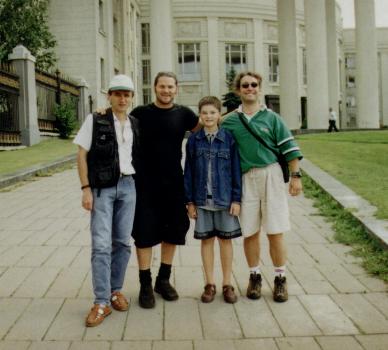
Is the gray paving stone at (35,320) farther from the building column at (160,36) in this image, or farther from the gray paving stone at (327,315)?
the building column at (160,36)

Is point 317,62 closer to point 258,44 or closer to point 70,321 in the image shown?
point 258,44

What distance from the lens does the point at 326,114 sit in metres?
33.1

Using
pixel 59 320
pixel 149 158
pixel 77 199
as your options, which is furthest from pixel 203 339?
pixel 77 199

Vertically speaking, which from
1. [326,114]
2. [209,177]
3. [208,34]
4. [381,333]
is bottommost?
[381,333]

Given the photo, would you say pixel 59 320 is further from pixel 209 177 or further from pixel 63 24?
pixel 63 24

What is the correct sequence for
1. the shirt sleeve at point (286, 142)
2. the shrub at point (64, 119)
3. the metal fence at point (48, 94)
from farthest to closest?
1. the shrub at point (64, 119)
2. the metal fence at point (48, 94)
3. the shirt sleeve at point (286, 142)

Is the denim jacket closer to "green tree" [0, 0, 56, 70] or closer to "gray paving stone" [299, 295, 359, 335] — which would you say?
"gray paving stone" [299, 295, 359, 335]

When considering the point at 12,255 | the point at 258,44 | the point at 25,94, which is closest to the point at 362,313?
the point at 12,255

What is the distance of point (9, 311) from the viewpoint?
12.6 feet

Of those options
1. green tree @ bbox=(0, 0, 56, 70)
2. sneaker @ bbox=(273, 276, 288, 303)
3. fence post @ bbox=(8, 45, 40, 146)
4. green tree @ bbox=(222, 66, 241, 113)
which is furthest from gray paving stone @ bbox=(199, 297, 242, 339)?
green tree @ bbox=(222, 66, 241, 113)

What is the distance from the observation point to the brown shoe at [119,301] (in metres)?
3.87

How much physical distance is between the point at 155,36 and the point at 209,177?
25672 millimetres

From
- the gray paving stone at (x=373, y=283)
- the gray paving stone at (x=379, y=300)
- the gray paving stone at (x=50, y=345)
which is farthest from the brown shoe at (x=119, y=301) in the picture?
the gray paving stone at (x=373, y=283)

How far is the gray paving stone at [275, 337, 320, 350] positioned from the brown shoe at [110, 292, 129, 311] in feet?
3.87
